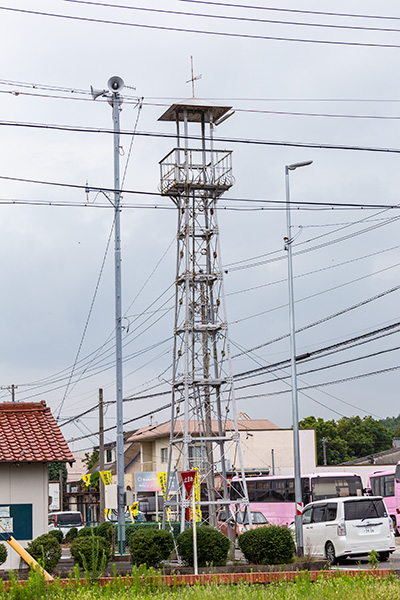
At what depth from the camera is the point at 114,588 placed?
39.2 feet

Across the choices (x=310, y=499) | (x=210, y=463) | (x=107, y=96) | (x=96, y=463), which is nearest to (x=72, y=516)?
Result: (x=310, y=499)

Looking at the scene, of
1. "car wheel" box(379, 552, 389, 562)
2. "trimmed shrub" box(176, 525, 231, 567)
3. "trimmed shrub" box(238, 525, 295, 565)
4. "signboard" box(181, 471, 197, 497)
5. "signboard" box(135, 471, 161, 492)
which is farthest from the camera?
"signboard" box(135, 471, 161, 492)

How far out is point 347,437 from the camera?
107000 millimetres

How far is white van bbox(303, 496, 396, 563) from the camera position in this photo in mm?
24422

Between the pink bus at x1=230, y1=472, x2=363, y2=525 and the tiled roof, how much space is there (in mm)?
15419

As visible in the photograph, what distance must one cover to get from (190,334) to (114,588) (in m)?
16.7

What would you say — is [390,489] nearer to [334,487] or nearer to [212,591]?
[334,487]

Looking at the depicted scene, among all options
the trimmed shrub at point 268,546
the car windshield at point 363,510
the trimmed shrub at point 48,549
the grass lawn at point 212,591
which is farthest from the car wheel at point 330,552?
the grass lawn at point 212,591

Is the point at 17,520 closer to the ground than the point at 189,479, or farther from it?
closer to the ground

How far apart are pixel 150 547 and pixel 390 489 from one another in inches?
874

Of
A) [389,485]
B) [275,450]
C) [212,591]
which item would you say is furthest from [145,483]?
[212,591]

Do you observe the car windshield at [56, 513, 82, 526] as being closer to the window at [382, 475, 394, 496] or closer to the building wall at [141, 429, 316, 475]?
the building wall at [141, 429, 316, 475]

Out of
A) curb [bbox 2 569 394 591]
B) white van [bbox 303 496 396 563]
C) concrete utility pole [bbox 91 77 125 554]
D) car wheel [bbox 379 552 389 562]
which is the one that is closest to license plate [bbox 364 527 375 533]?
white van [bbox 303 496 396 563]

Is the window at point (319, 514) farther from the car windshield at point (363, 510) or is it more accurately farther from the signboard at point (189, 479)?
the signboard at point (189, 479)
